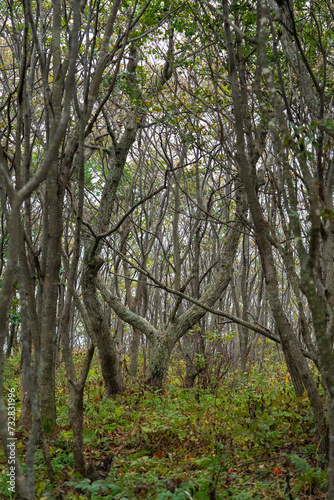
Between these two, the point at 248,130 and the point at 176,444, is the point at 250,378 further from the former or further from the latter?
the point at 248,130

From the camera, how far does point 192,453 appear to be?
3.79 m

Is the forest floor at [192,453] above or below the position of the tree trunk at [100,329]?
below

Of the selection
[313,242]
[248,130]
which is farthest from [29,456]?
[248,130]

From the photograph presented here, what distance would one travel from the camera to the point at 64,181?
342 centimetres

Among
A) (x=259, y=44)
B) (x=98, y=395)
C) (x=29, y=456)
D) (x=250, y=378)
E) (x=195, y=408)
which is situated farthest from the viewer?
(x=250, y=378)

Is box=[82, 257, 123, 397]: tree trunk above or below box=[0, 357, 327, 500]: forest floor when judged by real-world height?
above

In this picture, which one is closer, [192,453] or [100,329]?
[192,453]

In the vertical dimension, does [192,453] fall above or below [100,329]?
below

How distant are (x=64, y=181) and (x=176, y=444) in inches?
113

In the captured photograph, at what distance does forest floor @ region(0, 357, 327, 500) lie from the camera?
272cm

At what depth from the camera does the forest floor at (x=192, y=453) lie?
272 centimetres

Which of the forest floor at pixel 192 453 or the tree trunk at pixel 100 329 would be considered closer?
the forest floor at pixel 192 453

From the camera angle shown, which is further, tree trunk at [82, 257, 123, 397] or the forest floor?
tree trunk at [82, 257, 123, 397]

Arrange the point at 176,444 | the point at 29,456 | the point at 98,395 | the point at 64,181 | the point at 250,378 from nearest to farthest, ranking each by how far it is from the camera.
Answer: the point at 29,456
the point at 64,181
the point at 176,444
the point at 98,395
the point at 250,378
